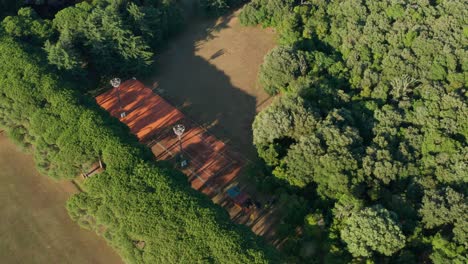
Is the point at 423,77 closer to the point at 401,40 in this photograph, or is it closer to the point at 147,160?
the point at 401,40

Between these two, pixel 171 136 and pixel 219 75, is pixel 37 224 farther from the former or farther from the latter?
pixel 219 75

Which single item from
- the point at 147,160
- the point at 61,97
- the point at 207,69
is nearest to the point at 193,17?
the point at 207,69

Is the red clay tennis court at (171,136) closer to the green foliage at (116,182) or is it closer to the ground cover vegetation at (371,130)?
the ground cover vegetation at (371,130)

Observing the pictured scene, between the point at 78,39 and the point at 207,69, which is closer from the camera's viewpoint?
the point at 78,39

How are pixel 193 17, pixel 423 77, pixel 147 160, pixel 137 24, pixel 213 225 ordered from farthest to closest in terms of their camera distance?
1. pixel 193 17
2. pixel 137 24
3. pixel 423 77
4. pixel 147 160
5. pixel 213 225

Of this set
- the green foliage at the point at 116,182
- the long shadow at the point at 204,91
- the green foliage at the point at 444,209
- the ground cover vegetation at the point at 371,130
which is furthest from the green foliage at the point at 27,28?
the green foliage at the point at 444,209

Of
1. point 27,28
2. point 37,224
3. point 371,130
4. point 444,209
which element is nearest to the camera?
point 444,209

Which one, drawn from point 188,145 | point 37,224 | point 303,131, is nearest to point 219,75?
point 188,145
